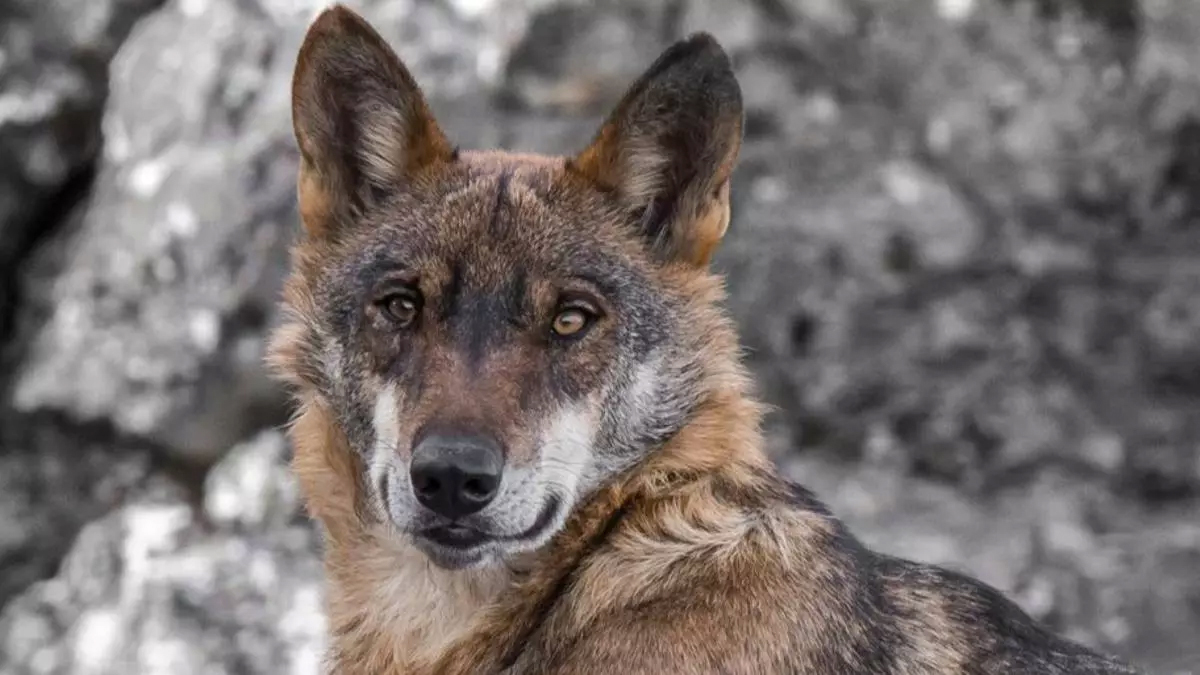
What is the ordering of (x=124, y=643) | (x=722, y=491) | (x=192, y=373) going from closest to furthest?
1. (x=722, y=491)
2. (x=124, y=643)
3. (x=192, y=373)

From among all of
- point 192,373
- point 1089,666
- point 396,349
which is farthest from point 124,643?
point 1089,666

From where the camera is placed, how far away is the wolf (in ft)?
Result: 12.2

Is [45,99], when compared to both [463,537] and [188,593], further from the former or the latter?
[463,537]

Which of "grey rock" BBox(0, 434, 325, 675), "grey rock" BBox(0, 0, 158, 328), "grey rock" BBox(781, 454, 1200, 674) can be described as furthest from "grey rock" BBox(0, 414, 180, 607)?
"grey rock" BBox(781, 454, 1200, 674)

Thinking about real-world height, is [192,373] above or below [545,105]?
below

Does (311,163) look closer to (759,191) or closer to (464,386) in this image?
(464,386)

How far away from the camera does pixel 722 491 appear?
4051mm

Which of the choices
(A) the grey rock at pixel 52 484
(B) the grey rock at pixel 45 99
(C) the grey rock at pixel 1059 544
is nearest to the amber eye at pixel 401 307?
(C) the grey rock at pixel 1059 544

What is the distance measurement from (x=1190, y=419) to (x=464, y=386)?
5.51 m

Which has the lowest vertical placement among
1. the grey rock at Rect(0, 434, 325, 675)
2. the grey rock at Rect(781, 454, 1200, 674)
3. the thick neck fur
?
the grey rock at Rect(0, 434, 325, 675)

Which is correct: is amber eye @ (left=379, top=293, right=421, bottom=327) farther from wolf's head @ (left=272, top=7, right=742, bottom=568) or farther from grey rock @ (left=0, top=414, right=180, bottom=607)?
grey rock @ (left=0, top=414, right=180, bottom=607)

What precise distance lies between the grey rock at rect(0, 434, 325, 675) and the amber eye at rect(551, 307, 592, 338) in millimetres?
3797

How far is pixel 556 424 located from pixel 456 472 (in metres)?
0.40

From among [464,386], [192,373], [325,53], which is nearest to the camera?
[464,386]
